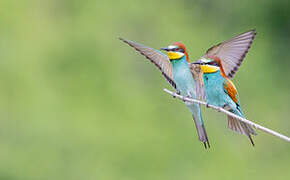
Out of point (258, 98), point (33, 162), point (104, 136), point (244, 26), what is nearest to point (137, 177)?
point (104, 136)

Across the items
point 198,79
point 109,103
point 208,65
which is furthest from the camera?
point 109,103

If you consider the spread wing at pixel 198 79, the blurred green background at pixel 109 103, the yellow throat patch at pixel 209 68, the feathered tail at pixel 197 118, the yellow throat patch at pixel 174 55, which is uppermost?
the yellow throat patch at pixel 174 55

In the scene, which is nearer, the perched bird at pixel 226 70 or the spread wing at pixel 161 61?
the perched bird at pixel 226 70

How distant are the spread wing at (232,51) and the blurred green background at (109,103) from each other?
231cm

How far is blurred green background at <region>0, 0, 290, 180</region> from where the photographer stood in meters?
3.86

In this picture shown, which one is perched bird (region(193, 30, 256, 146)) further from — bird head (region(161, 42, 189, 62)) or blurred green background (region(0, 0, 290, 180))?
blurred green background (region(0, 0, 290, 180))

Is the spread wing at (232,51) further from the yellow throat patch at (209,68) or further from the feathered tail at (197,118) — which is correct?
the feathered tail at (197,118)

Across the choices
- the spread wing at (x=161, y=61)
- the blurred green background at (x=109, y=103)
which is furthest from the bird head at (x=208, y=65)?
the blurred green background at (x=109, y=103)

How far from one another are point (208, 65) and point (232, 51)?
115 millimetres

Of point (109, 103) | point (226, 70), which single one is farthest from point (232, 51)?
point (109, 103)

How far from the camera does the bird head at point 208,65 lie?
153 centimetres

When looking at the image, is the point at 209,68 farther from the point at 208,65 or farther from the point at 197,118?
the point at 197,118

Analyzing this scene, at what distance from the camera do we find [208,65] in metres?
1.55

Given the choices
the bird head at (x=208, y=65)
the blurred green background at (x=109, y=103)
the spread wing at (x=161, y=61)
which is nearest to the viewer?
the bird head at (x=208, y=65)
